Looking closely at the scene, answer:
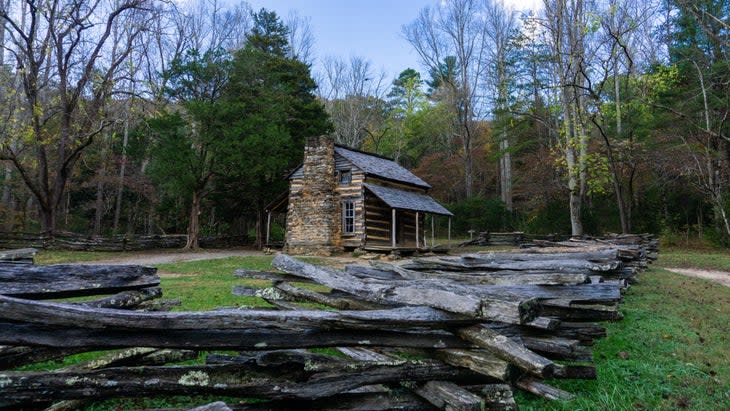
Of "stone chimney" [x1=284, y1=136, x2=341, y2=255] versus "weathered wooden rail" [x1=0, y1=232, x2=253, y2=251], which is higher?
"stone chimney" [x1=284, y1=136, x2=341, y2=255]

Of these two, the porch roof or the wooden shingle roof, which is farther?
the wooden shingle roof

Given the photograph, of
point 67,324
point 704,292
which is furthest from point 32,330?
point 704,292

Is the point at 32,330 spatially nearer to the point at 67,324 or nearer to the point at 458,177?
the point at 67,324

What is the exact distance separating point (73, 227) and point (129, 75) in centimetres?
1400

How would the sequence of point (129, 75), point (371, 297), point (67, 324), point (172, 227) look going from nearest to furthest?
point (67, 324) → point (371, 297) → point (129, 75) → point (172, 227)

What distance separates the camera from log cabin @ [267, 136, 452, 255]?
71.6 ft

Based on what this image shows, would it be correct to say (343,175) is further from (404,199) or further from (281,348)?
(281,348)

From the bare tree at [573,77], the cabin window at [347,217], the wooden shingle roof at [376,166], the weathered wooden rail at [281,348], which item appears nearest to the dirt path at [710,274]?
the bare tree at [573,77]

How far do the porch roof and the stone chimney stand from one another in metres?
2.17

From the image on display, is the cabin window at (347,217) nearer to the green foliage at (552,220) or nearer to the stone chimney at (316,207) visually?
the stone chimney at (316,207)

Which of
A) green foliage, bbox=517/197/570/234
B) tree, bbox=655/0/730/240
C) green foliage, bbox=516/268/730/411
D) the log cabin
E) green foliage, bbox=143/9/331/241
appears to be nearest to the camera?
green foliage, bbox=516/268/730/411

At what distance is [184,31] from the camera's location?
30172 mm

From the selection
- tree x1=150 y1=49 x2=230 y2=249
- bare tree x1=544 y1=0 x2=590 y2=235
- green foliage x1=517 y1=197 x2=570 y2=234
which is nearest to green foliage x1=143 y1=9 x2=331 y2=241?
tree x1=150 y1=49 x2=230 y2=249

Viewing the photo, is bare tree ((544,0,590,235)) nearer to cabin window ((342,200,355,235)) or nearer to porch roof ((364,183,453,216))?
porch roof ((364,183,453,216))
